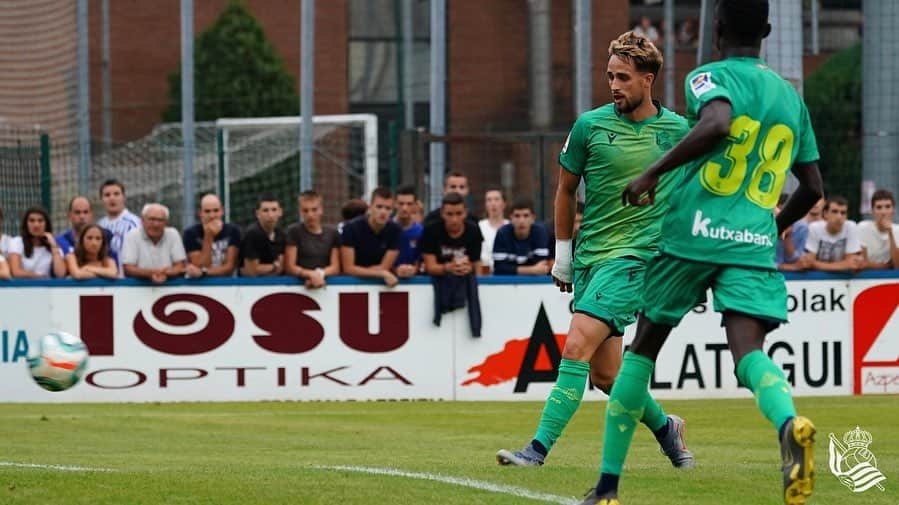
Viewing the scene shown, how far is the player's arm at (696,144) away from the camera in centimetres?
677

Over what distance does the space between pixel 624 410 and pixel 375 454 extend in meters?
4.04

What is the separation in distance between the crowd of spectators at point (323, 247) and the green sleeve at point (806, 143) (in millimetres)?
9763

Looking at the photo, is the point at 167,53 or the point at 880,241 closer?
the point at 880,241

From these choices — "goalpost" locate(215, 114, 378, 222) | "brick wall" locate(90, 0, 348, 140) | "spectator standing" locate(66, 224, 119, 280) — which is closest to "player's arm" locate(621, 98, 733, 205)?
"spectator standing" locate(66, 224, 119, 280)

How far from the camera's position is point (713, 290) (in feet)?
22.9

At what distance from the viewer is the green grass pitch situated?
7840 millimetres

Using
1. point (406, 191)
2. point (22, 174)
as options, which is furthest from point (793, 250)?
point (22, 174)

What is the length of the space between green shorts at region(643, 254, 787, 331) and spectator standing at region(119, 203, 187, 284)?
10.7m

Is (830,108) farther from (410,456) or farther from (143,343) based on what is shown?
(410,456)

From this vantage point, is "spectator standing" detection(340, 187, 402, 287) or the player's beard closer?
the player's beard

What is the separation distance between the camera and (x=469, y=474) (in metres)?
8.64

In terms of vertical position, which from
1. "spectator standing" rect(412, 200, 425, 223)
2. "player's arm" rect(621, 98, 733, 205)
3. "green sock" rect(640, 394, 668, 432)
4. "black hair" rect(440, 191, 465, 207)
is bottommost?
"green sock" rect(640, 394, 668, 432)

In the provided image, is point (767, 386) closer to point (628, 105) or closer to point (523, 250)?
point (628, 105)

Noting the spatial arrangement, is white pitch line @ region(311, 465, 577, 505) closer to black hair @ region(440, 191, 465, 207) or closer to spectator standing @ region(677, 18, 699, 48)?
black hair @ region(440, 191, 465, 207)
